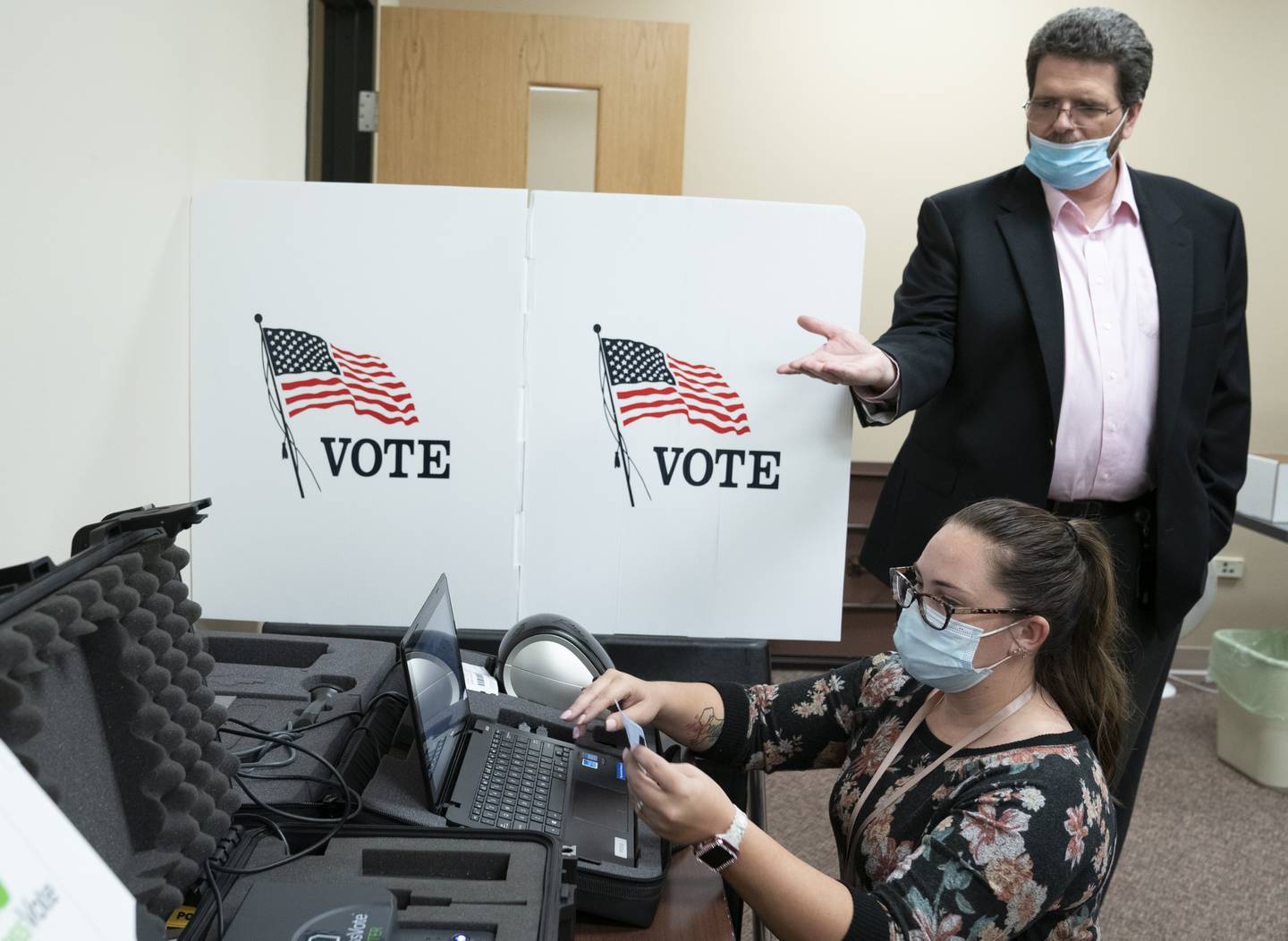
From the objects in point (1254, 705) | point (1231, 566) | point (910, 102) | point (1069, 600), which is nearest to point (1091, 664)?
point (1069, 600)

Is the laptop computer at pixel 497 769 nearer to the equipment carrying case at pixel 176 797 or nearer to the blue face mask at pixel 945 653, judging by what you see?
the equipment carrying case at pixel 176 797

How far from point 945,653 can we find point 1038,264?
78cm

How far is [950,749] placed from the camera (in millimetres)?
1165

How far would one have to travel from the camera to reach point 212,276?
1.50m

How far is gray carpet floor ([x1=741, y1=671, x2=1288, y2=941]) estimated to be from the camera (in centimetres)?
239

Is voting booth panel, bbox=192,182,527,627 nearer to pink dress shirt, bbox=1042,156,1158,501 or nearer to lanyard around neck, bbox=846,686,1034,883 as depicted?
lanyard around neck, bbox=846,686,1034,883

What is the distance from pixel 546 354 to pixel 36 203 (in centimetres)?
63

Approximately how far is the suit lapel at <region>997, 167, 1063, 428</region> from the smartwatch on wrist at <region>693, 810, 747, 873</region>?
91 cm

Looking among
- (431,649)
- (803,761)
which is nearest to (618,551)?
(803,761)

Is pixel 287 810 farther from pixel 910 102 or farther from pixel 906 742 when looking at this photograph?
pixel 910 102

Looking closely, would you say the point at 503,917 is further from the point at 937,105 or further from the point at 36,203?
the point at 937,105

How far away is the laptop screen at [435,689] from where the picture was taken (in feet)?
3.21

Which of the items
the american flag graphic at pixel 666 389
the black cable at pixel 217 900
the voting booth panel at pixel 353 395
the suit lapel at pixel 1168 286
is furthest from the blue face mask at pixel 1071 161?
the black cable at pixel 217 900

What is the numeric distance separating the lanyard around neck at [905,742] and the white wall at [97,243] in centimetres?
91
